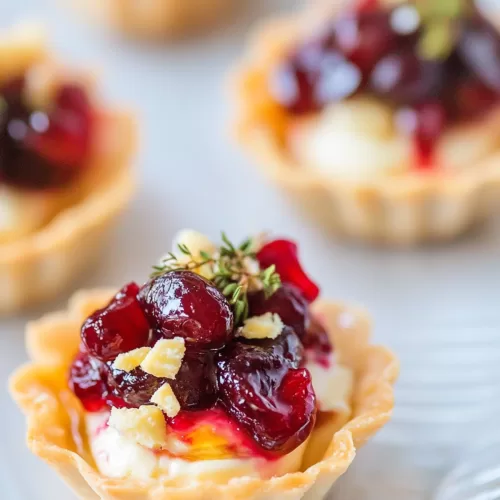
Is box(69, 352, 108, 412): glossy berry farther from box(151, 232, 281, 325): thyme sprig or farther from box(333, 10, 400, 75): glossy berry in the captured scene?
box(333, 10, 400, 75): glossy berry

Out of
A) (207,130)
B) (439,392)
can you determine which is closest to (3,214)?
(207,130)

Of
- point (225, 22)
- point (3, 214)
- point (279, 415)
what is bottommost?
point (279, 415)

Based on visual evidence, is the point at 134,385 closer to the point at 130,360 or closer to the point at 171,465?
the point at 130,360

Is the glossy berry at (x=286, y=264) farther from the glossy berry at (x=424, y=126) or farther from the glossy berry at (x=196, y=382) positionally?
the glossy berry at (x=424, y=126)

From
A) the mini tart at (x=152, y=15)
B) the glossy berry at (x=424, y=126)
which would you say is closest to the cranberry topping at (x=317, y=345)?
the glossy berry at (x=424, y=126)

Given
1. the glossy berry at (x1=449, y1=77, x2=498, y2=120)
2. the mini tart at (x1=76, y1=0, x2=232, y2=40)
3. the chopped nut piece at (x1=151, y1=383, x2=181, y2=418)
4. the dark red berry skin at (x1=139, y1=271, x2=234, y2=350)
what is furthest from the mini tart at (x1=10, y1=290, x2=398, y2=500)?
the mini tart at (x1=76, y1=0, x2=232, y2=40)

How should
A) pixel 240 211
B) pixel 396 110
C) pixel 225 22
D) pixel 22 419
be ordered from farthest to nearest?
pixel 225 22 < pixel 240 211 < pixel 396 110 < pixel 22 419

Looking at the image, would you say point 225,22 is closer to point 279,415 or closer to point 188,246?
point 188,246
